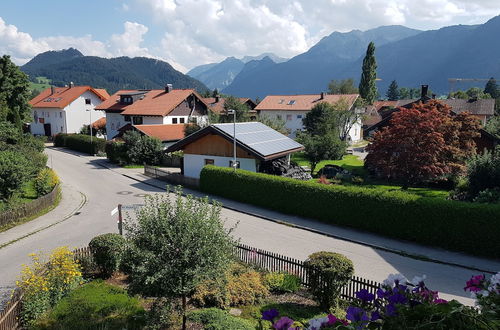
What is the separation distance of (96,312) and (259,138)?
69.2 feet

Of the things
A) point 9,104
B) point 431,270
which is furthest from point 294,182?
point 9,104

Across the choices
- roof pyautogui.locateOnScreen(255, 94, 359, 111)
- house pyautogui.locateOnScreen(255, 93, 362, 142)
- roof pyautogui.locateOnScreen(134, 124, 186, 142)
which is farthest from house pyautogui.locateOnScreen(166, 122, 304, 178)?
roof pyautogui.locateOnScreen(255, 94, 359, 111)

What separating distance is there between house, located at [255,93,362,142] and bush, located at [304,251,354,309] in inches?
2024

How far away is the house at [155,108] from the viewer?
5125cm

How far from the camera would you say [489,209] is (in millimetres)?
16547

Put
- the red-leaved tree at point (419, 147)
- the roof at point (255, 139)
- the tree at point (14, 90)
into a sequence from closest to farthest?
the red-leaved tree at point (419, 147) → the roof at point (255, 139) → the tree at point (14, 90)

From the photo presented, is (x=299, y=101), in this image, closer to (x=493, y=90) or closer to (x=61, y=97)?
(x=61, y=97)

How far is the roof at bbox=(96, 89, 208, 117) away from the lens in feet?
169

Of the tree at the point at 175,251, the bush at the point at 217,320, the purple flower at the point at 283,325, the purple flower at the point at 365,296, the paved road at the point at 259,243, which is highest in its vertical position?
the purple flower at the point at 365,296

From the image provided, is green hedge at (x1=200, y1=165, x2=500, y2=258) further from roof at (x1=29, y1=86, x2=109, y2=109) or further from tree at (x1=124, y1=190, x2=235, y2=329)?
roof at (x1=29, y1=86, x2=109, y2=109)

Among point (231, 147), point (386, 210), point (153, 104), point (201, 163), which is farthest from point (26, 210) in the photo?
point (153, 104)

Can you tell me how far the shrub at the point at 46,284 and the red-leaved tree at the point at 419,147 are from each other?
2138 cm

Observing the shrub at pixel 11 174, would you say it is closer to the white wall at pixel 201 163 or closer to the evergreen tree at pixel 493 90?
the white wall at pixel 201 163

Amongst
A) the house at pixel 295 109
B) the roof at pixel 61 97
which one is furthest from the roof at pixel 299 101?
the roof at pixel 61 97
